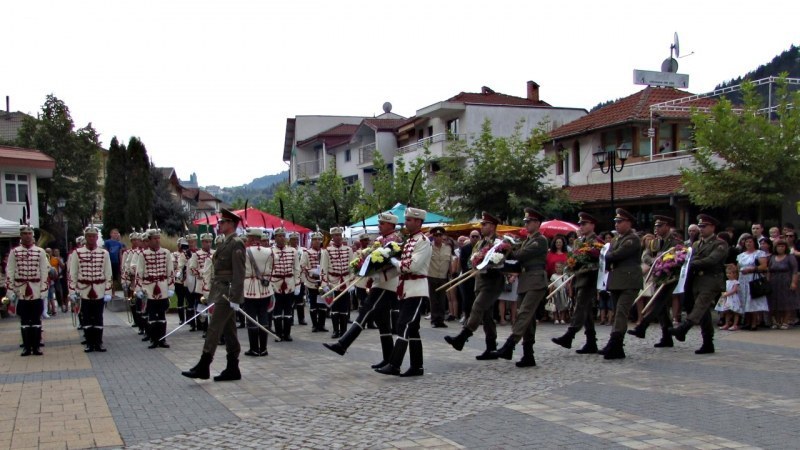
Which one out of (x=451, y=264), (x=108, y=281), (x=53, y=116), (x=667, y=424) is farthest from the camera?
(x=53, y=116)

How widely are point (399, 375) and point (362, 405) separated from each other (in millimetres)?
1799

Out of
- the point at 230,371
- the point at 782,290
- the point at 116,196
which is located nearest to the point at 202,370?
the point at 230,371

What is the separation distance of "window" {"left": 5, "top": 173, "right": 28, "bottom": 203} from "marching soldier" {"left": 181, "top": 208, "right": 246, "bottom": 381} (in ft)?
110

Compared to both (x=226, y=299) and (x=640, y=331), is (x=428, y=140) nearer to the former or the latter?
(x=640, y=331)

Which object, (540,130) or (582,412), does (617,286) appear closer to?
(582,412)

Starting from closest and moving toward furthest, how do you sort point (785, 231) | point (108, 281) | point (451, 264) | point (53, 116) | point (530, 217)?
point (530, 217)
point (108, 281)
point (785, 231)
point (451, 264)
point (53, 116)

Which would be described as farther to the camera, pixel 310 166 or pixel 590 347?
pixel 310 166

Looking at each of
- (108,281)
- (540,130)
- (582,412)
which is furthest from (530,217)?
(540,130)

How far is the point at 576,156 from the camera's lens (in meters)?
36.6

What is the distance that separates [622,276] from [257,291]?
18.6 ft

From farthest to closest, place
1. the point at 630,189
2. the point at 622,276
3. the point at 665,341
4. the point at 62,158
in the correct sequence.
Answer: the point at 62,158 → the point at 630,189 → the point at 665,341 → the point at 622,276

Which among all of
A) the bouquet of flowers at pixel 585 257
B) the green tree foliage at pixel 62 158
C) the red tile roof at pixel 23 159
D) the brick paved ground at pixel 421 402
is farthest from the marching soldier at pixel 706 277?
the green tree foliage at pixel 62 158

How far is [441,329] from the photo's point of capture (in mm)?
16547

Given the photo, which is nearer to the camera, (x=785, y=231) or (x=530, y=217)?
(x=530, y=217)
